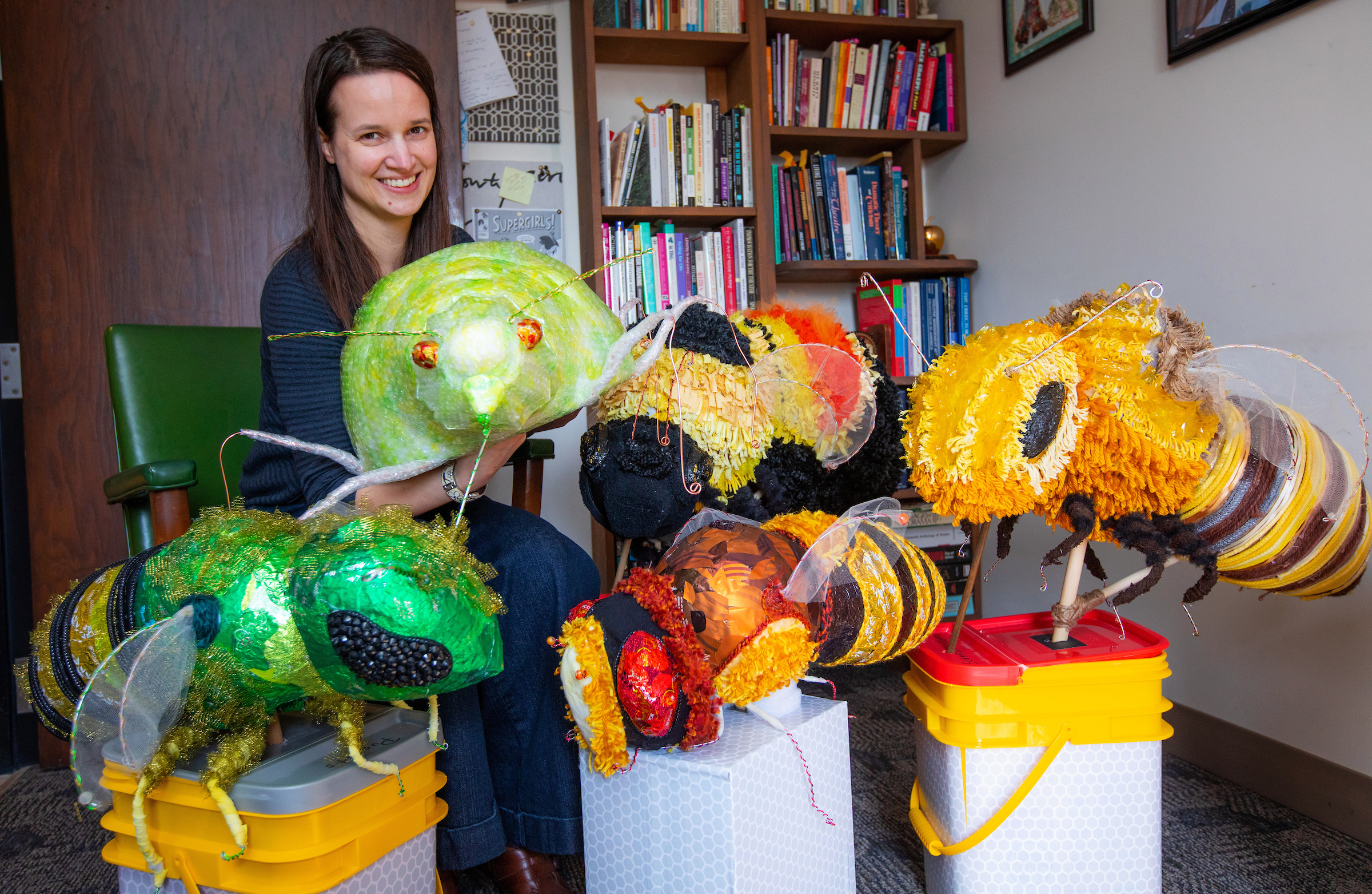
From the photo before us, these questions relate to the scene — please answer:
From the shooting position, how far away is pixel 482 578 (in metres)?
0.72

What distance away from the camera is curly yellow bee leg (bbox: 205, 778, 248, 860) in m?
0.66

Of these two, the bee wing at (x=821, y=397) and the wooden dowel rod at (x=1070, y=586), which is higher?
the bee wing at (x=821, y=397)

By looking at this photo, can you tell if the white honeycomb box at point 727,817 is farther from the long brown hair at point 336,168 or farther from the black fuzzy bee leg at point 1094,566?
→ the long brown hair at point 336,168

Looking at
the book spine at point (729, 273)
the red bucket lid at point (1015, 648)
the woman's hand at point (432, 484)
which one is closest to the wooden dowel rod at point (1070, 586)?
the red bucket lid at point (1015, 648)

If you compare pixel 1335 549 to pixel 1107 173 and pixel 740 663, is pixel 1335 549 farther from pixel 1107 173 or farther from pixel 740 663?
pixel 1107 173

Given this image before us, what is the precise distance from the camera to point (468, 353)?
26.4 inches

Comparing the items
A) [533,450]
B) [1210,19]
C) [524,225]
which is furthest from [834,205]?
[533,450]

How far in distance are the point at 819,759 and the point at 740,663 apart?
7.7 inches

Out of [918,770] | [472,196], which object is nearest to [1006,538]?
[918,770]

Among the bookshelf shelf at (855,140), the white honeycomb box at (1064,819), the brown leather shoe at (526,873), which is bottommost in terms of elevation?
the brown leather shoe at (526,873)

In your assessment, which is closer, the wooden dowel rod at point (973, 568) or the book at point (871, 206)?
the wooden dowel rod at point (973, 568)

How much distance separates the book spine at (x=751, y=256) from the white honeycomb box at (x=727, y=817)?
1.29 m

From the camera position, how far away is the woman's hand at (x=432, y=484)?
841 mm

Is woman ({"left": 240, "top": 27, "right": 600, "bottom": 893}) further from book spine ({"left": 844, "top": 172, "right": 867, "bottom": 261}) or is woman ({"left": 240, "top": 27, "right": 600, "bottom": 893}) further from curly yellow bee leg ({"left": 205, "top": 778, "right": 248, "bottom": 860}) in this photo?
book spine ({"left": 844, "top": 172, "right": 867, "bottom": 261})
